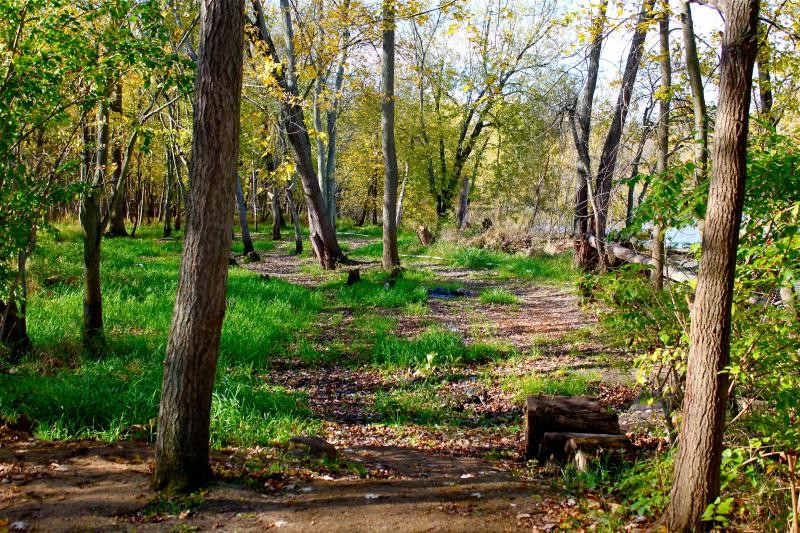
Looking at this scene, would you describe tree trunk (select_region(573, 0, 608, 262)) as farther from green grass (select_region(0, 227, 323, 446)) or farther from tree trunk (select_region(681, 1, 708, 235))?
green grass (select_region(0, 227, 323, 446))

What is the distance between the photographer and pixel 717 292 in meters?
3.03

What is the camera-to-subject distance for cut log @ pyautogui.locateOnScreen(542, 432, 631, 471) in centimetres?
453

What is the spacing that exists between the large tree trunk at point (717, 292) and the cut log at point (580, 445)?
1245 millimetres

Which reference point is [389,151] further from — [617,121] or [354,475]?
[354,475]

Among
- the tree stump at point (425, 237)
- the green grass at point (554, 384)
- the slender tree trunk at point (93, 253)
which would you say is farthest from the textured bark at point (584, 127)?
the tree stump at point (425, 237)

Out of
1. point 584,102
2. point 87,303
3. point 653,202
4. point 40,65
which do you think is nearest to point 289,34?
point 584,102

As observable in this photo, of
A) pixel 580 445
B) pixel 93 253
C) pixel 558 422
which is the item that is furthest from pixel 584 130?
pixel 93 253

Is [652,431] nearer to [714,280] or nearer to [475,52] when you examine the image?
[714,280]

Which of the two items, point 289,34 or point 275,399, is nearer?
point 275,399

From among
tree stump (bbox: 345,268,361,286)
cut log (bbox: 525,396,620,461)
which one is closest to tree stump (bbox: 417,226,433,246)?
tree stump (bbox: 345,268,361,286)

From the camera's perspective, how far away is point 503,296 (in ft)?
38.1

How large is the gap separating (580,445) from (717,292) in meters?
2.03

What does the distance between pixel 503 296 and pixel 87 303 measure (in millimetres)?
7351

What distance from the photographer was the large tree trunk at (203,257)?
359 centimetres
